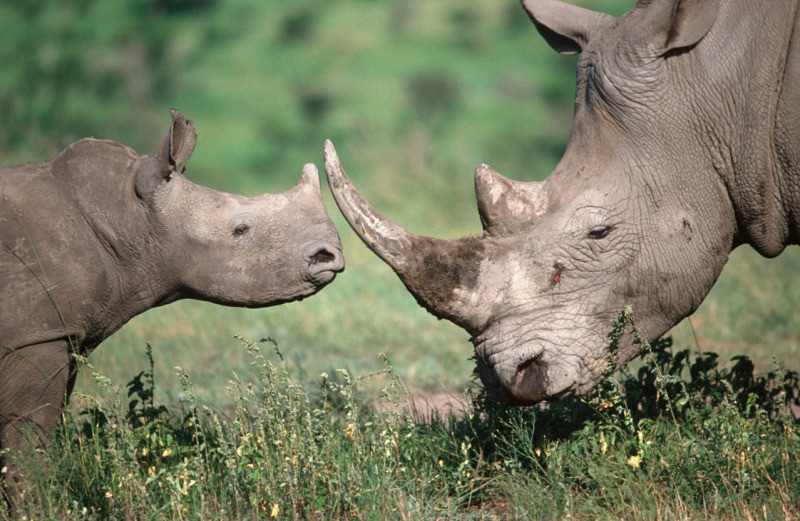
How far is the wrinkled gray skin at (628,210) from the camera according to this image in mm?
4055

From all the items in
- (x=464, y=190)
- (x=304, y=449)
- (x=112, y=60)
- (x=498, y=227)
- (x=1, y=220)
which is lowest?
(x=304, y=449)

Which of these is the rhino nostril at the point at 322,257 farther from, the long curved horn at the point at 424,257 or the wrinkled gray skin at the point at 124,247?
the long curved horn at the point at 424,257

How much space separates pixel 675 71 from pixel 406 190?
7.62 m

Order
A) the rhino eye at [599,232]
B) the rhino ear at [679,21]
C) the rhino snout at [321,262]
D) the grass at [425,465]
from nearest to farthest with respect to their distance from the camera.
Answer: the grass at [425,465] → the rhino ear at [679,21] → the rhino eye at [599,232] → the rhino snout at [321,262]

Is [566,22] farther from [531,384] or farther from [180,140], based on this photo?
[180,140]

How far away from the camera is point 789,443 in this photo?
430 centimetres

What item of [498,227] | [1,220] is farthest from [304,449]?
[1,220]

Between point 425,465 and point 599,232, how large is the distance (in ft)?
4.40

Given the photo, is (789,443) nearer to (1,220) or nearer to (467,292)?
(467,292)

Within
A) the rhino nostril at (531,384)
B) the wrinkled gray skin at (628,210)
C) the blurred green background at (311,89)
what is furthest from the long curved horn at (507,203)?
the blurred green background at (311,89)

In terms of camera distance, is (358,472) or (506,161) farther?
(506,161)

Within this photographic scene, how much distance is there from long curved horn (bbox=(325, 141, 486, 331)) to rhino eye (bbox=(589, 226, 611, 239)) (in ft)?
1.59

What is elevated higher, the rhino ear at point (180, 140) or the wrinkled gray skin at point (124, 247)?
the rhino ear at point (180, 140)

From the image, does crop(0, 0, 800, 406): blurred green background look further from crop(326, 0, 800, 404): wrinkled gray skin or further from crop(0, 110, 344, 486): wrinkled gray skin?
crop(326, 0, 800, 404): wrinkled gray skin
